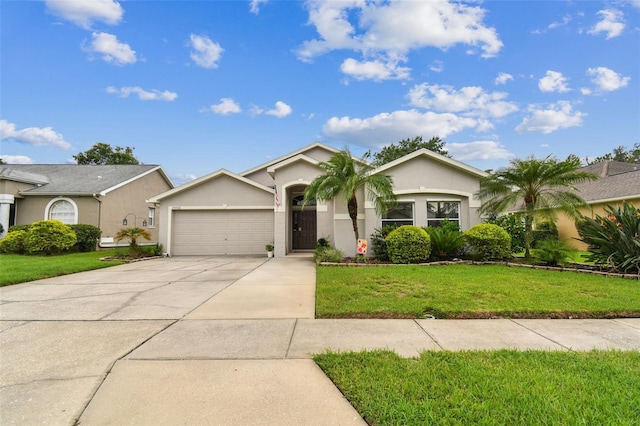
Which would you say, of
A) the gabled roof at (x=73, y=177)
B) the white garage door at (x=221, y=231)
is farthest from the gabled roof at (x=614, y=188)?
the gabled roof at (x=73, y=177)

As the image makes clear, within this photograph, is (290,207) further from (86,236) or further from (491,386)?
(491,386)

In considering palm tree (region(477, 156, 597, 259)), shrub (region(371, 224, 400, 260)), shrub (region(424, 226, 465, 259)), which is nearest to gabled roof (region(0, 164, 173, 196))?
shrub (region(371, 224, 400, 260))

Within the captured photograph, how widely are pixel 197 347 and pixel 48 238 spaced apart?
1629 centimetres

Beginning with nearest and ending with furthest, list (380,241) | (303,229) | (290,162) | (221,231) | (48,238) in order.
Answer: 1. (380,241)
2. (290,162)
3. (48,238)
4. (221,231)
5. (303,229)

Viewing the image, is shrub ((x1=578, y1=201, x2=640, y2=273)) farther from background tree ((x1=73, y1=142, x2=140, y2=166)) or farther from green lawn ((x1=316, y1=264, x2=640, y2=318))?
background tree ((x1=73, y1=142, x2=140, y2=166))

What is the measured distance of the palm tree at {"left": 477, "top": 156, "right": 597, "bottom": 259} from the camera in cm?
1042

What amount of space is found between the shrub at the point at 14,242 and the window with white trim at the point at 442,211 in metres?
19.6

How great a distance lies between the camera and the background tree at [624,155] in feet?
134

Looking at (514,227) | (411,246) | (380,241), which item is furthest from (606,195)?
(380,241)

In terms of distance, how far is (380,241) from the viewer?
1159 centimetres

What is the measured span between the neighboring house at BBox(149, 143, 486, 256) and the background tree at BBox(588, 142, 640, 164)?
4223cm

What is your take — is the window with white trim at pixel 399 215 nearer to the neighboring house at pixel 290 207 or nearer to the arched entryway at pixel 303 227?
the neighboring house at pixel 290 207

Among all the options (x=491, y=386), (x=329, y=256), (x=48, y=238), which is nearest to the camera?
(x=491, y=386)

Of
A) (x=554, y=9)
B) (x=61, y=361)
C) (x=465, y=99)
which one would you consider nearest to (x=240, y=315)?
(x=61, y=361)
